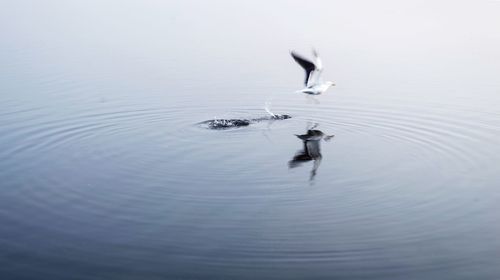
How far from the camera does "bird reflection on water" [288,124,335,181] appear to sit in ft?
72.5

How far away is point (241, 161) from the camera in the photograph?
72.1ft

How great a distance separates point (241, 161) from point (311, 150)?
9.78 ft

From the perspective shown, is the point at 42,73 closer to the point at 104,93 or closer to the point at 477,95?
the point at 104,93

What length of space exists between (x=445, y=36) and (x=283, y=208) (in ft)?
119

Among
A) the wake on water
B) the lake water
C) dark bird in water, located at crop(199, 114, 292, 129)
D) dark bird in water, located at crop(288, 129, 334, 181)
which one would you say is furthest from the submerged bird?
dark bird in water, located at crop(199, 114, 292, 129)

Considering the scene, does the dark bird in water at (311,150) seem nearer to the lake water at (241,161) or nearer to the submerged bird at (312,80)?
the lake water at (241,161)

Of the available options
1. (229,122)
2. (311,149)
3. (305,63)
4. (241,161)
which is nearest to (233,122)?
(229,122)

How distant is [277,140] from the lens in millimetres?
24844

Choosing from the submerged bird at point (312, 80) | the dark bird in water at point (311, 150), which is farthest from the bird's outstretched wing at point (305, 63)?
the dark bird in water at point (311, 150)

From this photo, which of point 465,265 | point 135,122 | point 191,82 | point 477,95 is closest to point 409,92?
point 477,95

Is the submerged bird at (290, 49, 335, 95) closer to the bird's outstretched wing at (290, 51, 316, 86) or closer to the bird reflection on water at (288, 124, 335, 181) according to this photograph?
the bird's outstretched wing at (290, 51, 316, 86)

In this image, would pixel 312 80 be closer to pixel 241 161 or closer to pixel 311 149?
pixel 311 149

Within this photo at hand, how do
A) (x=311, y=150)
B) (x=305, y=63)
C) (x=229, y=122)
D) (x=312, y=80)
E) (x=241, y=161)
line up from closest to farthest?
(x=241, y=161), (x=311, y=150), (x=305, y=63), (x=229, y=122), (x=312, y=80)

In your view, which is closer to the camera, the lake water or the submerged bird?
the lake water
